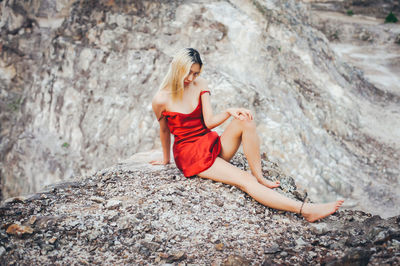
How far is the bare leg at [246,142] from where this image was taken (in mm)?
3488

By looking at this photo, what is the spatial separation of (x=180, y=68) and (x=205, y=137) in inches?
30.4

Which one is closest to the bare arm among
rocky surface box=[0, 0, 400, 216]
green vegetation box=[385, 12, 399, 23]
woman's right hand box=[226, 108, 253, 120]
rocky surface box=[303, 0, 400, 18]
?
woman's right hand box=[226, 108, 253, 120]

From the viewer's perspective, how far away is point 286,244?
9.81ft

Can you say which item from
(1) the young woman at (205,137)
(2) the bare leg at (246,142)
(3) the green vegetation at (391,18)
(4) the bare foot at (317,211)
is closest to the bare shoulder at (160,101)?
(1) the young woman at (205,137)

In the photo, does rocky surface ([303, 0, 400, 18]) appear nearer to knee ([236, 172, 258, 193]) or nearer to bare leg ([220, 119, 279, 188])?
bare leg ([220, 119, 279, 188])

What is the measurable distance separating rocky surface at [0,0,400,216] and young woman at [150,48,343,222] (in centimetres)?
255

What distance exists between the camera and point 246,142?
3514 mm

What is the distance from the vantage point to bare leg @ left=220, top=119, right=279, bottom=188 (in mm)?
3488

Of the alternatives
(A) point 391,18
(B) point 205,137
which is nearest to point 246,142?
(B) point 205,137

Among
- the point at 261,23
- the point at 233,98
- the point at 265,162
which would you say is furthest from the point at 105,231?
the point at 261,23

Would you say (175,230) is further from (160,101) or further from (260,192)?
(160,101)

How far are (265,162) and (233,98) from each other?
6.43ft

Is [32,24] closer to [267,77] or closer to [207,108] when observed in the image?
[267,77]

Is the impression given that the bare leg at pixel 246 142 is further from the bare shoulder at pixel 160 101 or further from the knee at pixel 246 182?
the bare shoulder at pixel 160 101
